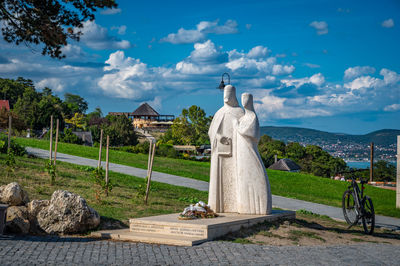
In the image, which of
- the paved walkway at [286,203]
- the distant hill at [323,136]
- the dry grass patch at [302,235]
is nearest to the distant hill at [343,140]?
the distant hill at [323,136]

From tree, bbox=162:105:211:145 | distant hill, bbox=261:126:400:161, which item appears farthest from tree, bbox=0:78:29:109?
distant hill, bbox=261:126:400:161

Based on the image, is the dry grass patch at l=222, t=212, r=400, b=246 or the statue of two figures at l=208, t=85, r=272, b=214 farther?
the statue of two figures at l=208, t=85, r=272, b=214

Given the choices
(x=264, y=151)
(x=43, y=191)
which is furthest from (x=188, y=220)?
(x=264, y=151)

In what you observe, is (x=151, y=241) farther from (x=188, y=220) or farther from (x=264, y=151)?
(x=264, y=151)

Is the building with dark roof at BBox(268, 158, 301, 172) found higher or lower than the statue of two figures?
lower

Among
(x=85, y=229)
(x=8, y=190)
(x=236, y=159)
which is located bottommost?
(x=85, y=229)

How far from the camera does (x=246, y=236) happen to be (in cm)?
895

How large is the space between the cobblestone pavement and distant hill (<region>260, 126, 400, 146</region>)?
75.3 m

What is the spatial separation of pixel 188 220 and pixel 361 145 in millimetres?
89997

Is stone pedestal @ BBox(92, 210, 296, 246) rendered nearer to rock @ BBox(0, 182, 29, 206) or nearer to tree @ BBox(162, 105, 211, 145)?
rock @ BBox(0, 182, 29, 206)

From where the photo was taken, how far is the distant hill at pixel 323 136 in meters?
88.8

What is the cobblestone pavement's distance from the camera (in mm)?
6871

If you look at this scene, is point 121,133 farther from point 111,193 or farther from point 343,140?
point 343,140

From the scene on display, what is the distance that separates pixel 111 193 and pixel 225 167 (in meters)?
4.62
